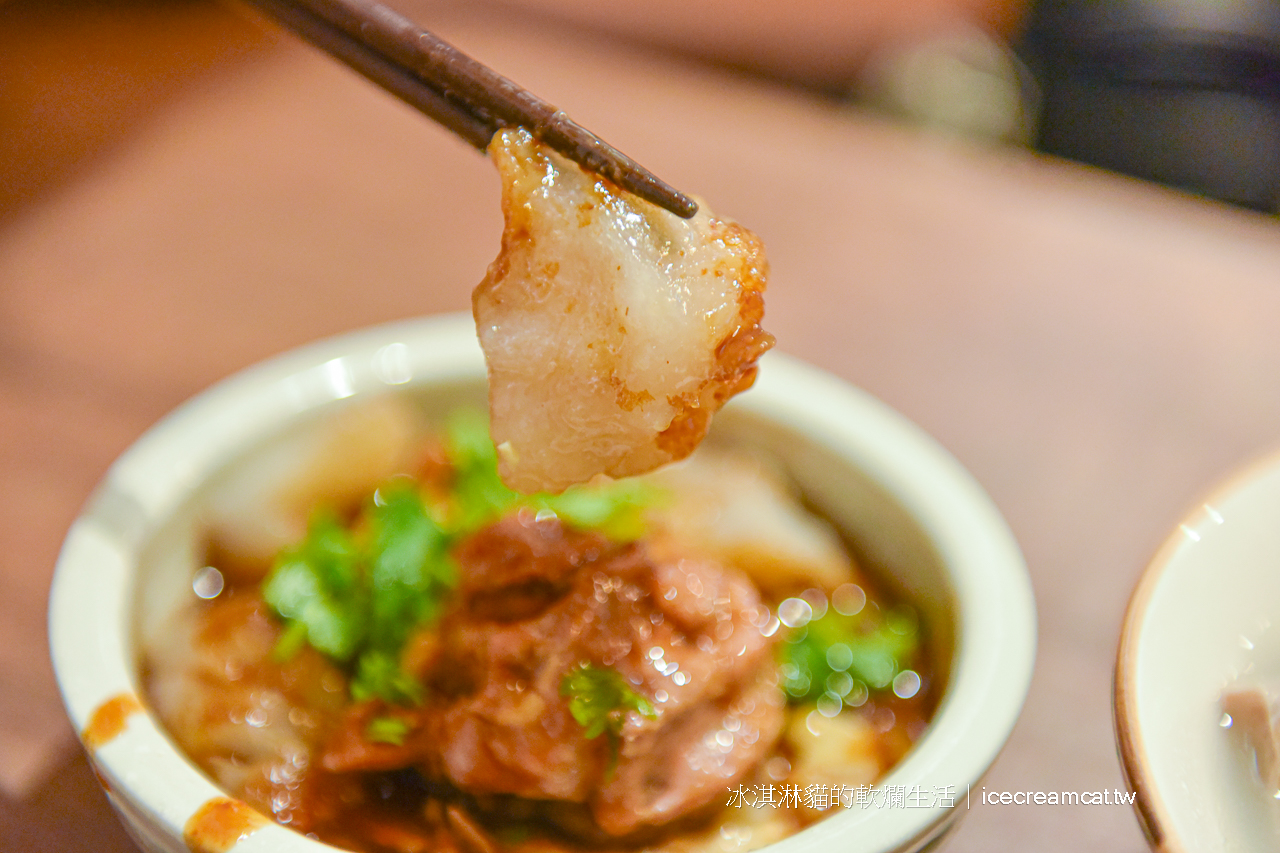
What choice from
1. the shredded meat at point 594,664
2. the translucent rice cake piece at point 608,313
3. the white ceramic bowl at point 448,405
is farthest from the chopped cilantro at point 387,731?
the translucent rice cake piece at point 608,313

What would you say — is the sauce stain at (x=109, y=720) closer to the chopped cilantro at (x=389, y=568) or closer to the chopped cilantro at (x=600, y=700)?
the chopped cilantro at (x=389, y=568)

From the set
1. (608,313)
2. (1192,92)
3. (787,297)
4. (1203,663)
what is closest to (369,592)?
(608,313)

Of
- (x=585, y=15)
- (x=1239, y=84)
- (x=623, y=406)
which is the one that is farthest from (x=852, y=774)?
(x=1239, y=84)

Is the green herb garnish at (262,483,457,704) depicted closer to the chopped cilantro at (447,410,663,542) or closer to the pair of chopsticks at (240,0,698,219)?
the chopped cilantro at (447,410,663,542)

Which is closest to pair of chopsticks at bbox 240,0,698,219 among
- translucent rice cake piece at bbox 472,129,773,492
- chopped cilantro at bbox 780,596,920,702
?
translucent rice cake piece at bbox 472,129,773,492

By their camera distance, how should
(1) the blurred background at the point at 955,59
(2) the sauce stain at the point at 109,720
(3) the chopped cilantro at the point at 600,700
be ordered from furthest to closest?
(1) the blurred background at the point at 955,59, (3) the chopped cilantro at the point at 600,700, (2) the sauce stain at the point at 109,720
